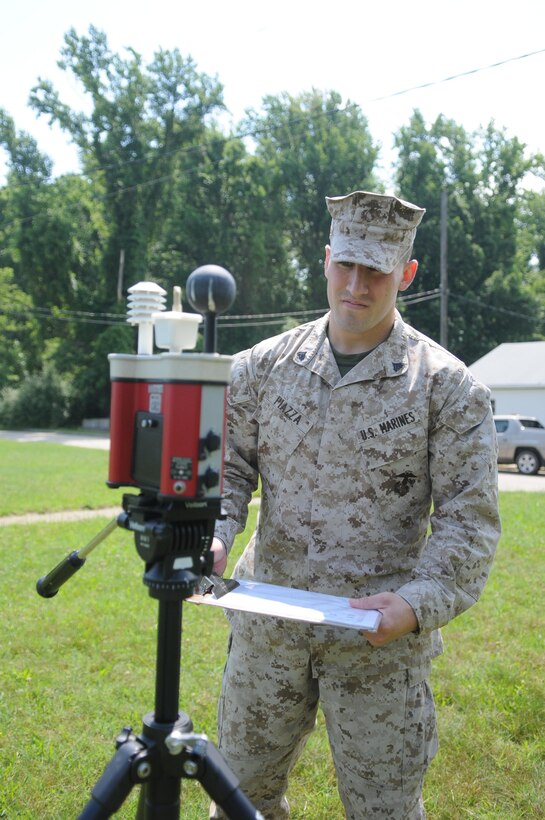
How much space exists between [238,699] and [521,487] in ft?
41.6

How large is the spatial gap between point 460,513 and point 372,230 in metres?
0.79

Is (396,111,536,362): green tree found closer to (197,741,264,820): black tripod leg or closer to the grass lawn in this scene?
the grass lawn

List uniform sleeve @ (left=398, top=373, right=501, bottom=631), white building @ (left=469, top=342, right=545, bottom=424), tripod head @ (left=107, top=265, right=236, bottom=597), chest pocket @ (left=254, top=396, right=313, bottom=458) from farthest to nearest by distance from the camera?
white building @ (left=469, top=342, right=545, bottom=424) < chest pocket @ (left=254, top=396, right=313, bottom=458) < uniform sleeve @ (left=398, top=373, right=501, bottom=631) < tripod head @ (left=107, top=265, right=236, bottom=597)

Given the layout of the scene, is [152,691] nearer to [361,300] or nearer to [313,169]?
[361,300]

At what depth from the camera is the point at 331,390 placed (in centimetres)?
221

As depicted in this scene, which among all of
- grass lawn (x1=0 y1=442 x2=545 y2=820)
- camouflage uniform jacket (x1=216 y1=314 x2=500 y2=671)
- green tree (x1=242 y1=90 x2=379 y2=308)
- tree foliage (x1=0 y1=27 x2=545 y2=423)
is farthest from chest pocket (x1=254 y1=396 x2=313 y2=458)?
green tree (x1=242 y1=90 x2=379 y2=308)

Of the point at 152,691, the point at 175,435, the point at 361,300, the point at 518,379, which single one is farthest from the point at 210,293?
the point at 518,379

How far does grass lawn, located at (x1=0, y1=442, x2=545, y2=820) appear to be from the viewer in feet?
10.1

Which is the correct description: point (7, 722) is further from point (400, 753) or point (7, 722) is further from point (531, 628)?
point (531, 628)

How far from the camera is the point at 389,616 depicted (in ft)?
6.07

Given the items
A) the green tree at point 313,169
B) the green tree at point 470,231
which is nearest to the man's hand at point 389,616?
the green tree at point 470,231

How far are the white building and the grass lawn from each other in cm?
1982

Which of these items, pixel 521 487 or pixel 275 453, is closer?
pixel 275 453

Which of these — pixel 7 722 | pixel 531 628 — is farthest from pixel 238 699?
pixel 531 628
